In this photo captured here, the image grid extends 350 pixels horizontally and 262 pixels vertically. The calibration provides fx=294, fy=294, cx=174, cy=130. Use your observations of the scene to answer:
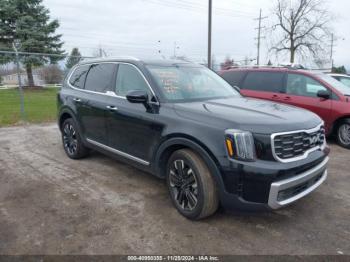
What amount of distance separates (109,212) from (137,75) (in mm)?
1818

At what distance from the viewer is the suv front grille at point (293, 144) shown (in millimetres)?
2830

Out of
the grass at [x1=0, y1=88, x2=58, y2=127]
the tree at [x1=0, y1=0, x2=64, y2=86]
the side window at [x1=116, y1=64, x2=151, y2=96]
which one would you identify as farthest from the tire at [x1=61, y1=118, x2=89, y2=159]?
the tree at [x1=0, y1=0, x2=64, y2=86]

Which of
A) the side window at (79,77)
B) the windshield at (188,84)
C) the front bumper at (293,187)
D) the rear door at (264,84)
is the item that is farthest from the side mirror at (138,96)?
the rear door at (264,84)

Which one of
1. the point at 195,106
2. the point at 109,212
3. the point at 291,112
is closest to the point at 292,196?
the point at 291,112

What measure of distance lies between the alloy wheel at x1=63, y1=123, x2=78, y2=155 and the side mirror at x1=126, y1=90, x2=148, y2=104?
2.16m

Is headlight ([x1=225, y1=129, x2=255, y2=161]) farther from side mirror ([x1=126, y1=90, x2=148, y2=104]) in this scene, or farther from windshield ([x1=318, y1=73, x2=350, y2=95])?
windshield ([x1=318, y1=73, x2=350, y2=95])

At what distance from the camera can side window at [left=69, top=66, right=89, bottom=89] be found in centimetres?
520

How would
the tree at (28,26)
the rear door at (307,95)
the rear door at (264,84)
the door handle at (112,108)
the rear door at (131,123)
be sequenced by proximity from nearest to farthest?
1. the rear door at (131,123)
2. the door handle at (112,108)
3. the rear door at (307,95)
4. the rear door at (264,84)
5. the tree at (28,26)

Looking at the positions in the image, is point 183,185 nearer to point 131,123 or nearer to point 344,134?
point 131,123

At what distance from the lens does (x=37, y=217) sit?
11.2 feet

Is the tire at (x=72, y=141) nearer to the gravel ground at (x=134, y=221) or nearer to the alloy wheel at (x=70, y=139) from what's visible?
the alloy wheel at (x=70, y=139)

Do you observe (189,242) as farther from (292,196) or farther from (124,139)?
(124,139)

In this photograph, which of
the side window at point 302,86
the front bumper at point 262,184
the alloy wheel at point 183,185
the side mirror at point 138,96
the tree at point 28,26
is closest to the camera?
the front bumper at point 262,184

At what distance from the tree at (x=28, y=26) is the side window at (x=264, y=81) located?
21.7 m
